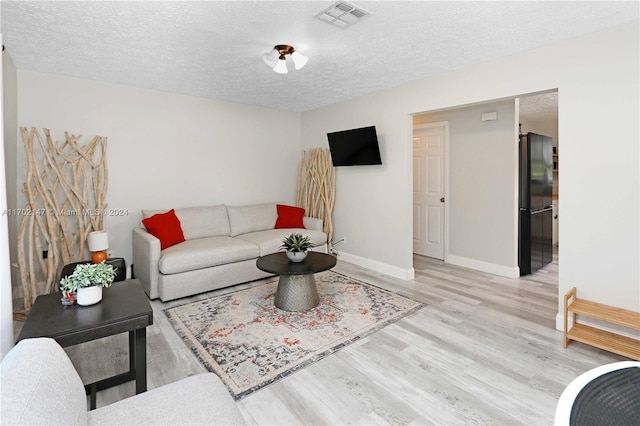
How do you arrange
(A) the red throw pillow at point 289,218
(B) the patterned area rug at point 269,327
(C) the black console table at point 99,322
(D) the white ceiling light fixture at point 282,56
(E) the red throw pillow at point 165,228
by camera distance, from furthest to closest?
1. (A) the red throw pillow at point 289,218
2. (E) the red throw pillow at point 165,228
3. (D) the white ceiling light fixture at point 282,56
4. (B) the patterned area rug at point 269,327
5. (C) the black console table at point 99,322

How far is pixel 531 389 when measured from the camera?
81.2 inches

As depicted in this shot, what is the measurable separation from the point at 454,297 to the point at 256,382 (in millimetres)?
2388

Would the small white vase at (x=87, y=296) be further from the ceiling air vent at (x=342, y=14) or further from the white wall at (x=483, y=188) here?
the white wall at (x=483, y=188)

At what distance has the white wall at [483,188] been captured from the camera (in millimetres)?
4375

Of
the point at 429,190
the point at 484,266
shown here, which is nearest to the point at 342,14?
the point at 429,190

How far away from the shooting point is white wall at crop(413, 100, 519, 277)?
4.38m

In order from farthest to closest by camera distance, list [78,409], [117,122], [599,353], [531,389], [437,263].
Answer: [437,263] → [117,122] → [599,353] → [531,389] → [78,409]

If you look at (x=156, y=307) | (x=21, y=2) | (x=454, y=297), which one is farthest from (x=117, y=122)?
(x=454, y=297)

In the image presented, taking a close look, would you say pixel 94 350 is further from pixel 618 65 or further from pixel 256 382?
pixel 618 65

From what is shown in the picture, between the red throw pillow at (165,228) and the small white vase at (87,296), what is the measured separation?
71.5 inches

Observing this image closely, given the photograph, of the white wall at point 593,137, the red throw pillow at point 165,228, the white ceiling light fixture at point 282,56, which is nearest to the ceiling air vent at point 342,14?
the white ceiling light fixture at point 282,56

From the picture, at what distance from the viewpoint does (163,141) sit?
4.44 meters

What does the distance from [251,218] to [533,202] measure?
12.7 feet

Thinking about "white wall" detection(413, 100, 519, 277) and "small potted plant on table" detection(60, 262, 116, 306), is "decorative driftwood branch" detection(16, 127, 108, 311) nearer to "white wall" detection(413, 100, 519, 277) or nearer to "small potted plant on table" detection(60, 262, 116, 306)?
"small potted plant on table" detection(60, 262, 116, 306)
